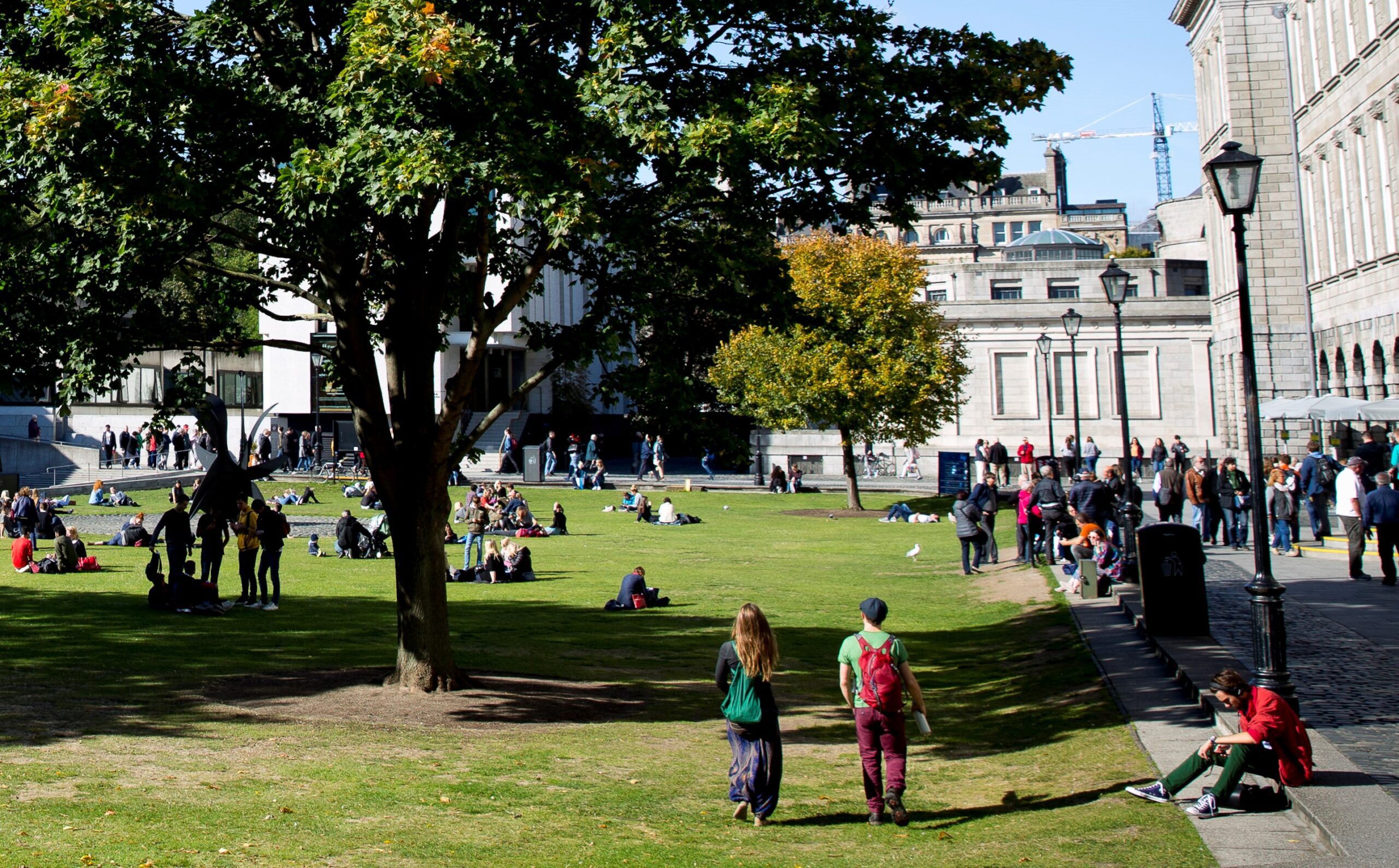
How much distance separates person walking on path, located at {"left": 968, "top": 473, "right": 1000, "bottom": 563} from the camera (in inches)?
1018

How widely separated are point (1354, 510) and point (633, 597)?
38.8 feet

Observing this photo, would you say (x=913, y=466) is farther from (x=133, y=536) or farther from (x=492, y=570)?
(x=133, y=536)

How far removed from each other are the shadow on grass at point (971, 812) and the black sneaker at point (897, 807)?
0.44ft

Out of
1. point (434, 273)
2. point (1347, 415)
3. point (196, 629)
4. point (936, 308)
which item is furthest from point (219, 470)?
point (936, 308)

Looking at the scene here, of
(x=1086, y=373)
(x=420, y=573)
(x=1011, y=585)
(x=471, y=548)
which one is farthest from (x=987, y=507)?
→ (x=1086, y=373)

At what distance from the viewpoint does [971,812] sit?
31.7ft

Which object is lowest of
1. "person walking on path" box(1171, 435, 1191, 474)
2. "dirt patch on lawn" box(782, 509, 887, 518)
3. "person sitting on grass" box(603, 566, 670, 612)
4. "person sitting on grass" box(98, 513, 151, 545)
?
"person sitting on grass" box(603, 566, 670, 612)

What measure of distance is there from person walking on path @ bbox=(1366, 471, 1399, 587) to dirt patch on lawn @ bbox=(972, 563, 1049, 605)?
5.00 m

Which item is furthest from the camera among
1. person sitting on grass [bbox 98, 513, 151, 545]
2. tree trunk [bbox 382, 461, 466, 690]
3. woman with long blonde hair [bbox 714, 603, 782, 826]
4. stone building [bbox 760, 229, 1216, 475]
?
stone building [bbox 760, 229, 1216, 475]

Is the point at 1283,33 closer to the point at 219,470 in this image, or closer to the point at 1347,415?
the point at 1347,415

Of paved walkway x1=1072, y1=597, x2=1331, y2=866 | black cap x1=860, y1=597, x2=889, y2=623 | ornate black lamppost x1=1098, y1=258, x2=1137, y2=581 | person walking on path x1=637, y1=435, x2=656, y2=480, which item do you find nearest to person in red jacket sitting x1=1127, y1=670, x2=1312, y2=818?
paved walkway x1=1072, y1=597, x2=1331, y2=866

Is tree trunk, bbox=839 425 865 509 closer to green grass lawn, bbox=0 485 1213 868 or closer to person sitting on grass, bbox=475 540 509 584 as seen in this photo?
green grass lawn, bbox=0 485 1213 868

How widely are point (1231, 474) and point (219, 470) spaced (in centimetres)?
2042

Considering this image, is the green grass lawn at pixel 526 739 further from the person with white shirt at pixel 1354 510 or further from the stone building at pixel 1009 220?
the stone building at pixel 1009 220
